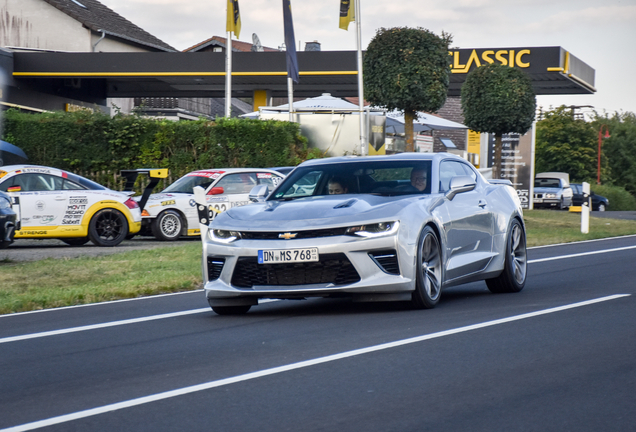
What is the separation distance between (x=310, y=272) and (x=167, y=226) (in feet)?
40.6

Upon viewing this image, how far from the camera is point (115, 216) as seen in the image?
18266 mm

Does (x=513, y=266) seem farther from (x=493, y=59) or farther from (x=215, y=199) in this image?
(x=493, y=59)

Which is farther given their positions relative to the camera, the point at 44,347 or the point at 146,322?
the point at 146,322

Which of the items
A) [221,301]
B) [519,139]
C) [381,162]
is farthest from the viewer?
[519,139]

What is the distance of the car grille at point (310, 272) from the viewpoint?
→ 782 cm

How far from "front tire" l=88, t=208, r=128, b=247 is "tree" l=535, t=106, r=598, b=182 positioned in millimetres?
59773

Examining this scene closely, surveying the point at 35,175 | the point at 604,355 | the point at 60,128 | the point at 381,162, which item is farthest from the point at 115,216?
the point at 604,355

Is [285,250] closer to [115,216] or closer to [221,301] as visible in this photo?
[221,301]

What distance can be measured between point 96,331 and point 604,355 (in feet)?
12.9

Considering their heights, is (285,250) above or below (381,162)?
below

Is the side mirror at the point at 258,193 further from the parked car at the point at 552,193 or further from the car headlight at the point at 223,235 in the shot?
the parked car at the point at 552,193

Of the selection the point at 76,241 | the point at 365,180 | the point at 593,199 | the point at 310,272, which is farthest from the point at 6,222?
the point at 593,199

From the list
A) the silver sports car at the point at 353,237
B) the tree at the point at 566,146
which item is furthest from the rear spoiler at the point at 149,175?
the tree at the point at 566,146

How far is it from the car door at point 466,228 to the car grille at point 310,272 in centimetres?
127
